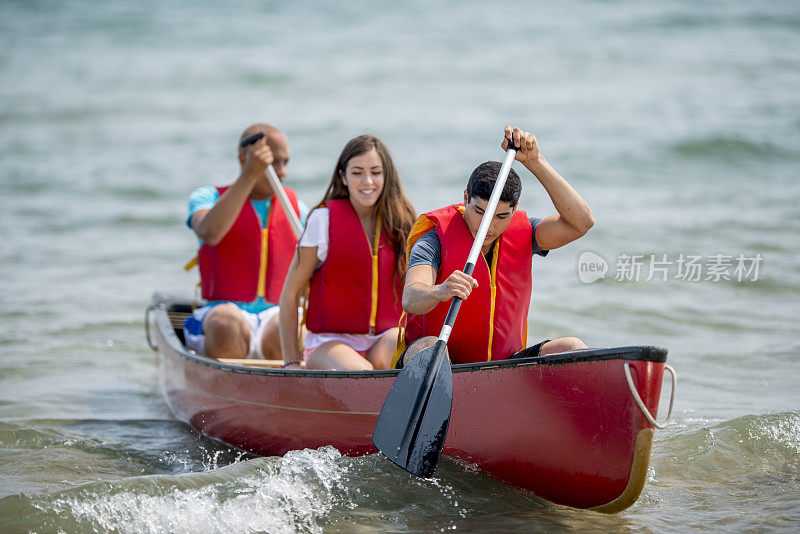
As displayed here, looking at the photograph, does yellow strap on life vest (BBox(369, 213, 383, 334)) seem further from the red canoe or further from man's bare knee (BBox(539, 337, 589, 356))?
man's bare knee (BBox(539, 337, 589, 356))

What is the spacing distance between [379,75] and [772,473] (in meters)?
14.0

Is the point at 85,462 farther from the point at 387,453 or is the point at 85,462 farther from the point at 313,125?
the point at 313,125

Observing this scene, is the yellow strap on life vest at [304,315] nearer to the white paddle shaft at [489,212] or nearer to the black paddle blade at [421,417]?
the black paddle blade at [421,417]

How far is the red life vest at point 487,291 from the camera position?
356 centimetres

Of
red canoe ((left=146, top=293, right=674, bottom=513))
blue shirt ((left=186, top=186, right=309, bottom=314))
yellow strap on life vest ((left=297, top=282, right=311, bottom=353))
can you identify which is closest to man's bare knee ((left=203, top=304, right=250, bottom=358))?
blue shirt ((left=186, top=186, right=309, bottom=314))

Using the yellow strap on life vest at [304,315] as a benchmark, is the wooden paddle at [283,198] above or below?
above

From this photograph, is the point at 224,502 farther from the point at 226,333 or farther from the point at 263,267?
the point at 263,267

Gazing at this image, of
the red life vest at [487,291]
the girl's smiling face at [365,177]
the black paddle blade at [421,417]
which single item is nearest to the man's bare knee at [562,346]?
the red life vest at [487,291]

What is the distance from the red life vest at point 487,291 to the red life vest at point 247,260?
1.74 m

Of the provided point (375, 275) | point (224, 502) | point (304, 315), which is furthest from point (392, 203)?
point (224, 502)

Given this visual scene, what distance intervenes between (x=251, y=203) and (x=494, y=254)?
2086 mm

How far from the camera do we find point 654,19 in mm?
19562

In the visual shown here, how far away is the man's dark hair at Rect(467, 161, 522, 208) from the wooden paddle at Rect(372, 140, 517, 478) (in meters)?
0.07

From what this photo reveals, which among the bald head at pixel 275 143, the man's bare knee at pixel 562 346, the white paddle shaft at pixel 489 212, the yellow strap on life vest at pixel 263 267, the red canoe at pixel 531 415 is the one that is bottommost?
the red canoe at pixel 531 415
